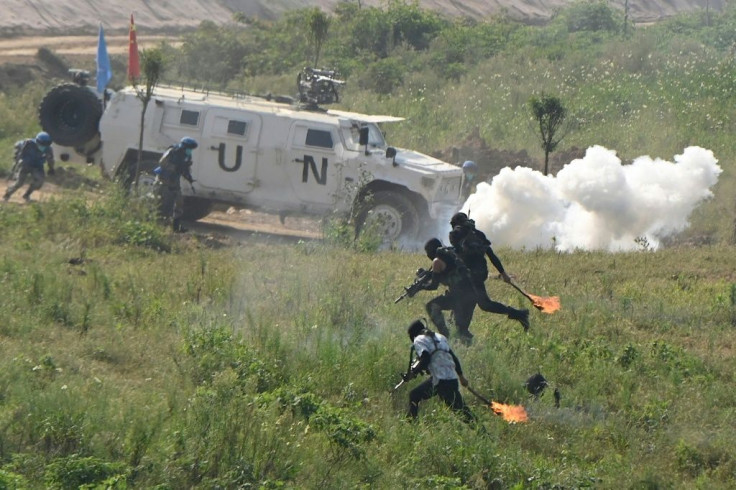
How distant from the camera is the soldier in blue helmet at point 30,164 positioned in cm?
1917

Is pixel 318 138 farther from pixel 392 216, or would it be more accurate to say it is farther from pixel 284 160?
pixel 392 216

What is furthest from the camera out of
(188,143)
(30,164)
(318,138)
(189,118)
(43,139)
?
(43,139)

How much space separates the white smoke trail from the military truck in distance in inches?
29.6

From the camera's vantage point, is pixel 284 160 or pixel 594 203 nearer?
pixel 284 160

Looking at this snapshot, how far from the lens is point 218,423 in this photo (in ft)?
27.6

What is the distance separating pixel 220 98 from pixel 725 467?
11884 millimetres

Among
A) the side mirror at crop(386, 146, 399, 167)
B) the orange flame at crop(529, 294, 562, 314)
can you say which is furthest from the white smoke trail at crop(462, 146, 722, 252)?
the orange flame at crop(529, 294, 562, 314)

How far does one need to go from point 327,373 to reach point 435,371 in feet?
4.04

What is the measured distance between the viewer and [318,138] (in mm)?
18234

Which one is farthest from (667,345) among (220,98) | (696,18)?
(696,18)

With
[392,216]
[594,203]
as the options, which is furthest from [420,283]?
[594,203]

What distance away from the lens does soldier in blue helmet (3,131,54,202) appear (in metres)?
19.2

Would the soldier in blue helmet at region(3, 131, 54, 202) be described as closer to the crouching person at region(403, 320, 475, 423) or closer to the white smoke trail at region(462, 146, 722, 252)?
the white smoke trail at region(462, 146, 722, 252)

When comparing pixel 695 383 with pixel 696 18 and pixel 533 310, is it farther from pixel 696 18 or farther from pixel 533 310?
pixel 696 18
